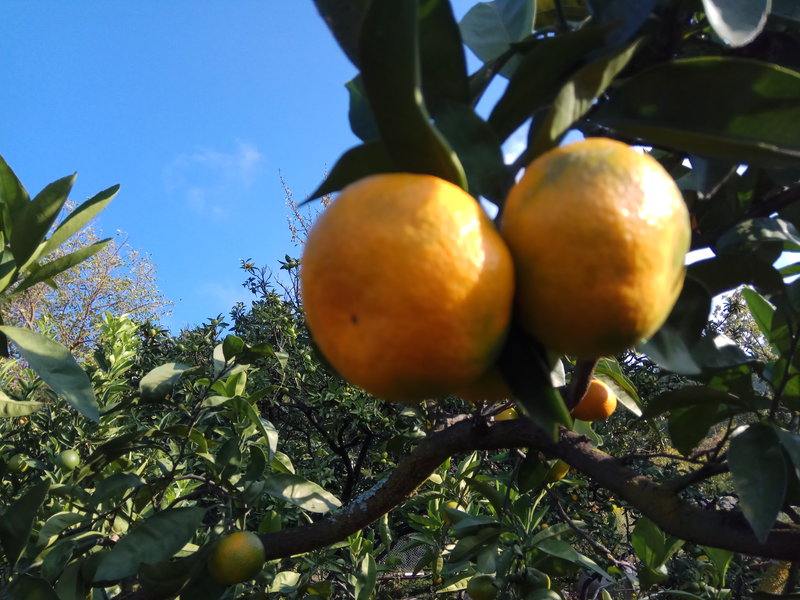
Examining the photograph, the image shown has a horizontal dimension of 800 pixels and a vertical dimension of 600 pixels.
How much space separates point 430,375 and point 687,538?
Answer: 516mm

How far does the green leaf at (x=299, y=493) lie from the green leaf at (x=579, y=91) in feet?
3.52

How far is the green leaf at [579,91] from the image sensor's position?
0.41 m

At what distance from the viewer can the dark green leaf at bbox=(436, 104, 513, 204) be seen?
482mm

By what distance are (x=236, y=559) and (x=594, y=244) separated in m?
0.95

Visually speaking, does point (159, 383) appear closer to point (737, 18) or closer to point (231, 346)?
point (231, 346)

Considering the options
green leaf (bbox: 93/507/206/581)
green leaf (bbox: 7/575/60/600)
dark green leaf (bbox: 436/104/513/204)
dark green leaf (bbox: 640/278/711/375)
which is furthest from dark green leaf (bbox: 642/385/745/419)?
green leaf (bbox: 7/575/60/600)

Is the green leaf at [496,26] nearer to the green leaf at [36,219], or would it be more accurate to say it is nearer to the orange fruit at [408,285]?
the orange fruit at [408,285]

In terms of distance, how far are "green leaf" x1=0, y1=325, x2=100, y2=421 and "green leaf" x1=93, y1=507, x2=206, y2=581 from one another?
11.5 inches

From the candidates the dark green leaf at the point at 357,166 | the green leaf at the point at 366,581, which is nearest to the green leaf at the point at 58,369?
the dark green leaf at the point at 357,166

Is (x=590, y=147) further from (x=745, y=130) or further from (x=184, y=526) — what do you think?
(x=184, y=526)

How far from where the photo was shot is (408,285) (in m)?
0.38

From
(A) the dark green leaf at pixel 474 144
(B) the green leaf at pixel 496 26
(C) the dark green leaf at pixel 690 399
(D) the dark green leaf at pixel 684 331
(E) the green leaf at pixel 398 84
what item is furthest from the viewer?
(C) the dark green leaf at pixel 690 399

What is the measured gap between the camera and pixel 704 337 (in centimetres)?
72

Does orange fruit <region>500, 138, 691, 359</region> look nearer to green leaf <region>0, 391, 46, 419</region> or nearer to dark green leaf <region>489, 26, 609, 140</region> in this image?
dark green leaf <region>489, 26, 609, 140</region>
